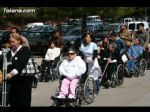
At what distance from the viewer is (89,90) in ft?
33.3

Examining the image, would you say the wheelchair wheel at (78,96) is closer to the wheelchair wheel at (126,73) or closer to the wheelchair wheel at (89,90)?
the wheelchair wheel at (89,90)

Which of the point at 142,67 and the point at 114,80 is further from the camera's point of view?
the point at 142,67

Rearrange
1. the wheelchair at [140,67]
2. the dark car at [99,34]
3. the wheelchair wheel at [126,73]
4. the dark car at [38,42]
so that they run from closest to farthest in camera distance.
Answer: the wheelchair wheel at [126,73] < the wheelchair at [140,67] < the dark car at [38,42] < the dark car at [99,34]

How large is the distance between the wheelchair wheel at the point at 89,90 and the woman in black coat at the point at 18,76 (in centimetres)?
220

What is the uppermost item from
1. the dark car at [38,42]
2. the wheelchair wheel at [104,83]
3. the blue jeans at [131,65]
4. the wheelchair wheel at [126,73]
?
the dark car at [38,42]

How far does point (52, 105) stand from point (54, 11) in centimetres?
1892

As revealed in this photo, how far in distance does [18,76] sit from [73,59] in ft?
7.47

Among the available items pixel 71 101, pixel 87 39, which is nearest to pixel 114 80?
pixel 87 39

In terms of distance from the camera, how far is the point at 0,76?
8398 mm

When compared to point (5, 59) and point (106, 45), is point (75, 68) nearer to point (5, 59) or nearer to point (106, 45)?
point (5, 59)

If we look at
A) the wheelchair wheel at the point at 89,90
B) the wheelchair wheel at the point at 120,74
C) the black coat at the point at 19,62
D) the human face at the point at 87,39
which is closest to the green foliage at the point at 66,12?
the wheelchair wheel at the point at 120,74

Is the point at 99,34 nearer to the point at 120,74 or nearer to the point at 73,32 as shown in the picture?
the point at 73,32

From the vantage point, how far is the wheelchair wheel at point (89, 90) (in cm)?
996

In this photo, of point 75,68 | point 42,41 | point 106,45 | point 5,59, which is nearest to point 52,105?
point 75,68
